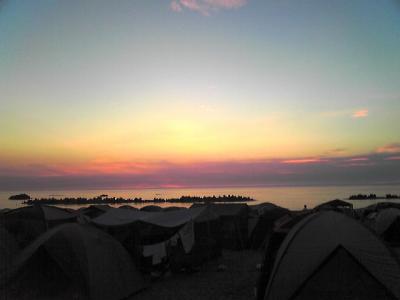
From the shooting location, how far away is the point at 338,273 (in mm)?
7375

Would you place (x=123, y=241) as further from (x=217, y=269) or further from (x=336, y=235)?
(x=336, y=235)

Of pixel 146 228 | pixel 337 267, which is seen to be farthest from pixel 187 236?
pixel 337 267

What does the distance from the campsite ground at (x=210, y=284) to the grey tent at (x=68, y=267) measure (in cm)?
138

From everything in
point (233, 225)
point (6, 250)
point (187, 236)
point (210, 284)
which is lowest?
point (210, 284)

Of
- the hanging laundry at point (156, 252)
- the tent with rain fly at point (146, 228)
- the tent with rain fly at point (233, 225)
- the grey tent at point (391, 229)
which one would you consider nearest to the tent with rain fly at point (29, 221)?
the tent with rain fly at point (146, 228)

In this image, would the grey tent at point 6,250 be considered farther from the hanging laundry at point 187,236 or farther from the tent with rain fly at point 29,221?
the hanging laundry at point 187,236

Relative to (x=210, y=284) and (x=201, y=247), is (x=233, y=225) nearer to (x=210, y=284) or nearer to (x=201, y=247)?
(x=201, y=247)

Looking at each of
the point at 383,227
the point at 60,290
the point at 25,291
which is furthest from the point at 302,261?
the point at 383,227

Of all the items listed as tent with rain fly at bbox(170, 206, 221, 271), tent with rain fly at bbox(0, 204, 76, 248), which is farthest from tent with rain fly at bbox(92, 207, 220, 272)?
tent with rain fly at bbox(0, 204, 76, 248)

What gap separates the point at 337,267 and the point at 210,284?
639 cm

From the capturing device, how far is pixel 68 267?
9828 mm

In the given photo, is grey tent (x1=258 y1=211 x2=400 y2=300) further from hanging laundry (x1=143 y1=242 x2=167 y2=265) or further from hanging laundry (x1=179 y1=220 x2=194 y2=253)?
hanging laundry (x1=179 y1=220 x2=194 y2=253)

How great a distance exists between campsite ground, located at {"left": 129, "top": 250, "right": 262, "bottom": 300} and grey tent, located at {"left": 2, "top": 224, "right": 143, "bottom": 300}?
138cm

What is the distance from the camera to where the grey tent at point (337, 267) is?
23.5ft
